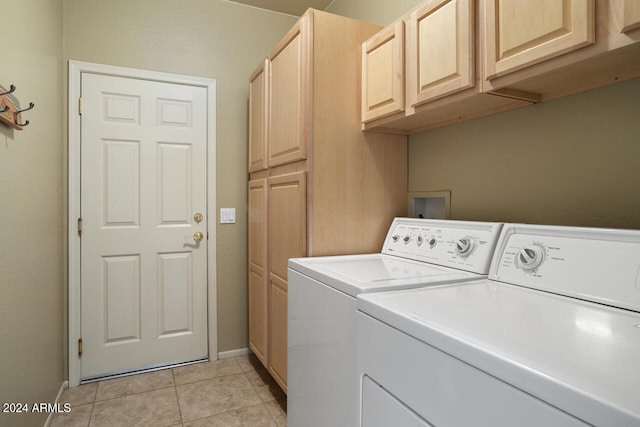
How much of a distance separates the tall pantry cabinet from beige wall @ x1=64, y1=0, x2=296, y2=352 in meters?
0.70

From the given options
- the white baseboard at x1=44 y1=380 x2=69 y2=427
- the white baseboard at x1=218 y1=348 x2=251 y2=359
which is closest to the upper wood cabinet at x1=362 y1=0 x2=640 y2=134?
the white baseboard at x1=218 y1=348 x2=251 y2=359

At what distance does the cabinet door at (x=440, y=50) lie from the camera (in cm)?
117

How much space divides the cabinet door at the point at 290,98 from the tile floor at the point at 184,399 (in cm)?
142

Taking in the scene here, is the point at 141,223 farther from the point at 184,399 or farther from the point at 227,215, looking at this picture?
the point at 184,399

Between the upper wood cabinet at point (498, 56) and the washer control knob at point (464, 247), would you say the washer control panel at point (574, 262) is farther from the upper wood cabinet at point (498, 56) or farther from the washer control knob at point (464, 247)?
the upper wood cabinet at point (498, 56)

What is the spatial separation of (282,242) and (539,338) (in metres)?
1.40

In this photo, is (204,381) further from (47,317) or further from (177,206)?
(177,206)

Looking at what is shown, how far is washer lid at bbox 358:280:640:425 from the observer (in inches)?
18.7

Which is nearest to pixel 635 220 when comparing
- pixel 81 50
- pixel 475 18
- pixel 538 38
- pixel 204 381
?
pixel 538 38

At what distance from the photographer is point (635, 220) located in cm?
102

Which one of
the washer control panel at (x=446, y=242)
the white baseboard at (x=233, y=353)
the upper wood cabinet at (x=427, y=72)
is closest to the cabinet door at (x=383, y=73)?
the upper wood cabinet at (x=427, y=72)

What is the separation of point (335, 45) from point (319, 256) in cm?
102

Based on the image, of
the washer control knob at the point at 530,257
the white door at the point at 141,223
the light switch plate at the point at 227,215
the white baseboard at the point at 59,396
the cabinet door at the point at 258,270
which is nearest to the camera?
the washer control knob at the point at 530,257

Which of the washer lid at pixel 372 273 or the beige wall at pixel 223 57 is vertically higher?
the beige wall at pixel 223 57
